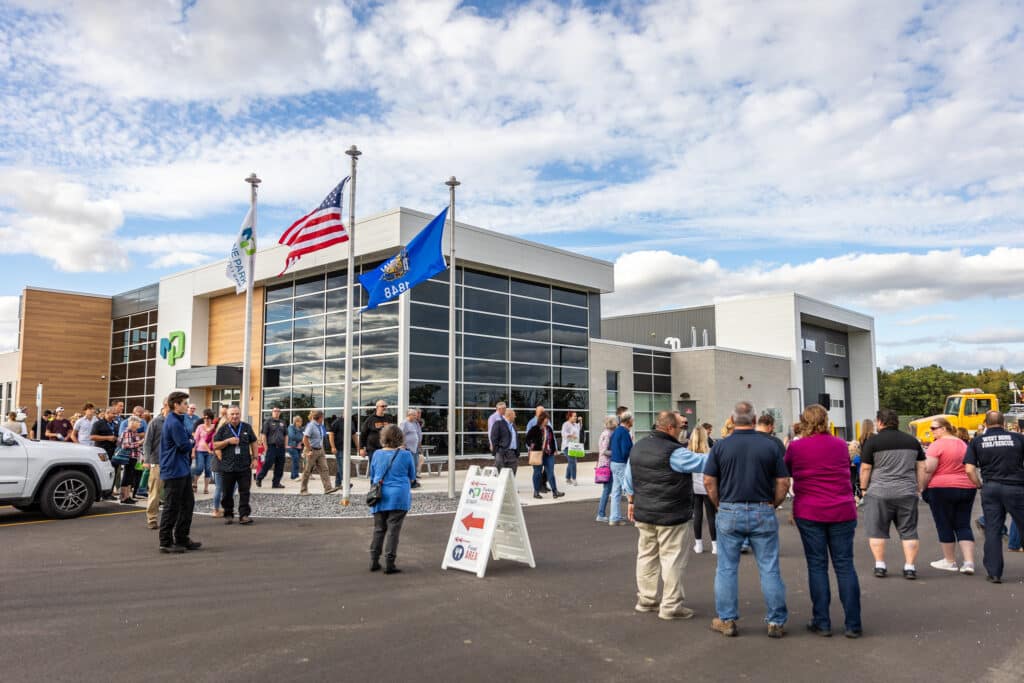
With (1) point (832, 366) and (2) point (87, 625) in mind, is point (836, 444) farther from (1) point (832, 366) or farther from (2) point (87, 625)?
(1) point (832, 366)

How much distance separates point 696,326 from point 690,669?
3863 centimetres

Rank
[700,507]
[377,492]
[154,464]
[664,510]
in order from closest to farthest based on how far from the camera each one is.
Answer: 1. [664,510]
2. [377,492]
3. [700,507]
4. [154,464]

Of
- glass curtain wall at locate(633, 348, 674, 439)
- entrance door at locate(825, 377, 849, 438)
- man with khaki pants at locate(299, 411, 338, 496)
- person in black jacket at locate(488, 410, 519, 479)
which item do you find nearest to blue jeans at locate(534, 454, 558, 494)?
person in black jacket at locate(488, 410, 519, 479)

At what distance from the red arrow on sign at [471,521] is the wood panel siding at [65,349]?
32.0 metres

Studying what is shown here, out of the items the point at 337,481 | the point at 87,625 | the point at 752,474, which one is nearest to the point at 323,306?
the point at 337,481

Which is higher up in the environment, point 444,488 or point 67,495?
point 67,495

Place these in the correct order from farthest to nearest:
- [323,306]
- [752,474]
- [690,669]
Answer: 1. [323,306]
2. [752,474]
3. [690,669]

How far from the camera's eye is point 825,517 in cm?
571

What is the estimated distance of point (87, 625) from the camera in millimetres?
5934

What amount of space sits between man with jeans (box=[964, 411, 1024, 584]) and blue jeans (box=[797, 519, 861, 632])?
3.11 m

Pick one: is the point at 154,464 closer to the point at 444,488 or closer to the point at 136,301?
the point at 444,488

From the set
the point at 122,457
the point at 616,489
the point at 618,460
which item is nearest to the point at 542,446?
the point at 616,489

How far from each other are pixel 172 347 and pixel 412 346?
44.6ft

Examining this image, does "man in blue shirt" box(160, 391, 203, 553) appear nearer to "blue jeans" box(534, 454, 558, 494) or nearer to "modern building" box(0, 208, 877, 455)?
"blue jeans" box(534, 454, 558, 494)
